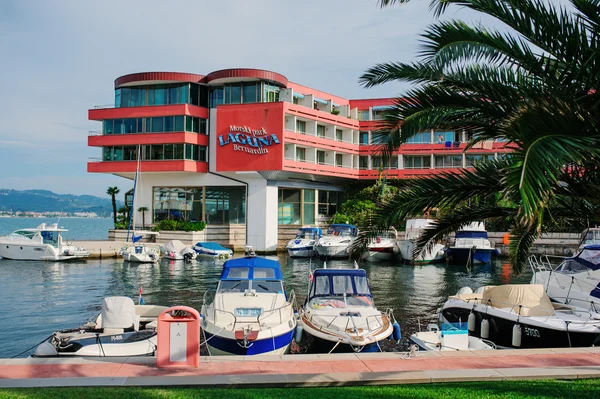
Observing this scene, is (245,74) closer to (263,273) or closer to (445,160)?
(445,160)

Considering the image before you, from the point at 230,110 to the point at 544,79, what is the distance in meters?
42.5

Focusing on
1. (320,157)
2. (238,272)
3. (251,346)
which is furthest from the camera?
(320,157)

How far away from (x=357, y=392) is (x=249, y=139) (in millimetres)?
41906

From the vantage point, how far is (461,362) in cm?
1141

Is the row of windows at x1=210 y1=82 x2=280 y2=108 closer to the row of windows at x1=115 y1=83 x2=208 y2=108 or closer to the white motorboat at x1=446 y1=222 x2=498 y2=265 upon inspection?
the row of windows at x1=115 y1=83 x2=208 y2=108

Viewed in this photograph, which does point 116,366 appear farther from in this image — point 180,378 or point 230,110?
point 230,110

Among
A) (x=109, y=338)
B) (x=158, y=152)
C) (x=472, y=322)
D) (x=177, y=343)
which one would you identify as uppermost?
(x=158, y=152)

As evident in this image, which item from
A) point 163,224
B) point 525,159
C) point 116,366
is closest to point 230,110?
point 163,224

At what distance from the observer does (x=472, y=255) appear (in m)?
42.3

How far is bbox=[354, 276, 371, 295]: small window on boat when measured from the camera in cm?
1817

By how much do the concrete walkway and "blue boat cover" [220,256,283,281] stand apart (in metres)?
6.82

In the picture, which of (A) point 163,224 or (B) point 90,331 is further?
(A) point 163,224

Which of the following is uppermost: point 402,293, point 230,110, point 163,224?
point 230,110

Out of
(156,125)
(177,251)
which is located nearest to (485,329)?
(177,251)
